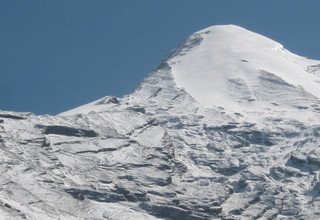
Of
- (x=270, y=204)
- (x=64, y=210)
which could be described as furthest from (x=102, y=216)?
(x=270, y=204)

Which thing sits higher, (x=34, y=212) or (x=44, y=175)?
(x=44, y=175)

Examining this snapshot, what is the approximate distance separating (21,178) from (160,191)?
65.7 feet

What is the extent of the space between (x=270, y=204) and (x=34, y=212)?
36.7 m

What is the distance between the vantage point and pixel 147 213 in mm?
192000

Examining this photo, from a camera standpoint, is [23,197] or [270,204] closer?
[23,197]

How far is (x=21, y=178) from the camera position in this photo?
19325 cm

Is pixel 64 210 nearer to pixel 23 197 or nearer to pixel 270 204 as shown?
pixel 23 197

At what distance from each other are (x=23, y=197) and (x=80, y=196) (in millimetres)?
9557

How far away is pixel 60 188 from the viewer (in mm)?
193125

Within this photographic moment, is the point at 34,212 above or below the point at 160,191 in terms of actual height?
below

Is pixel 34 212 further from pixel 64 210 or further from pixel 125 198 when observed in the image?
pixel 125 198

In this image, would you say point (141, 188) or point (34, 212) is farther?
point (141, 188)

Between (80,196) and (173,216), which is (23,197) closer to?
(80,196)

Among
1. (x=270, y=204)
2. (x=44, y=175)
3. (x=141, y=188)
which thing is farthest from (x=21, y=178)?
(x=270, y=204)
